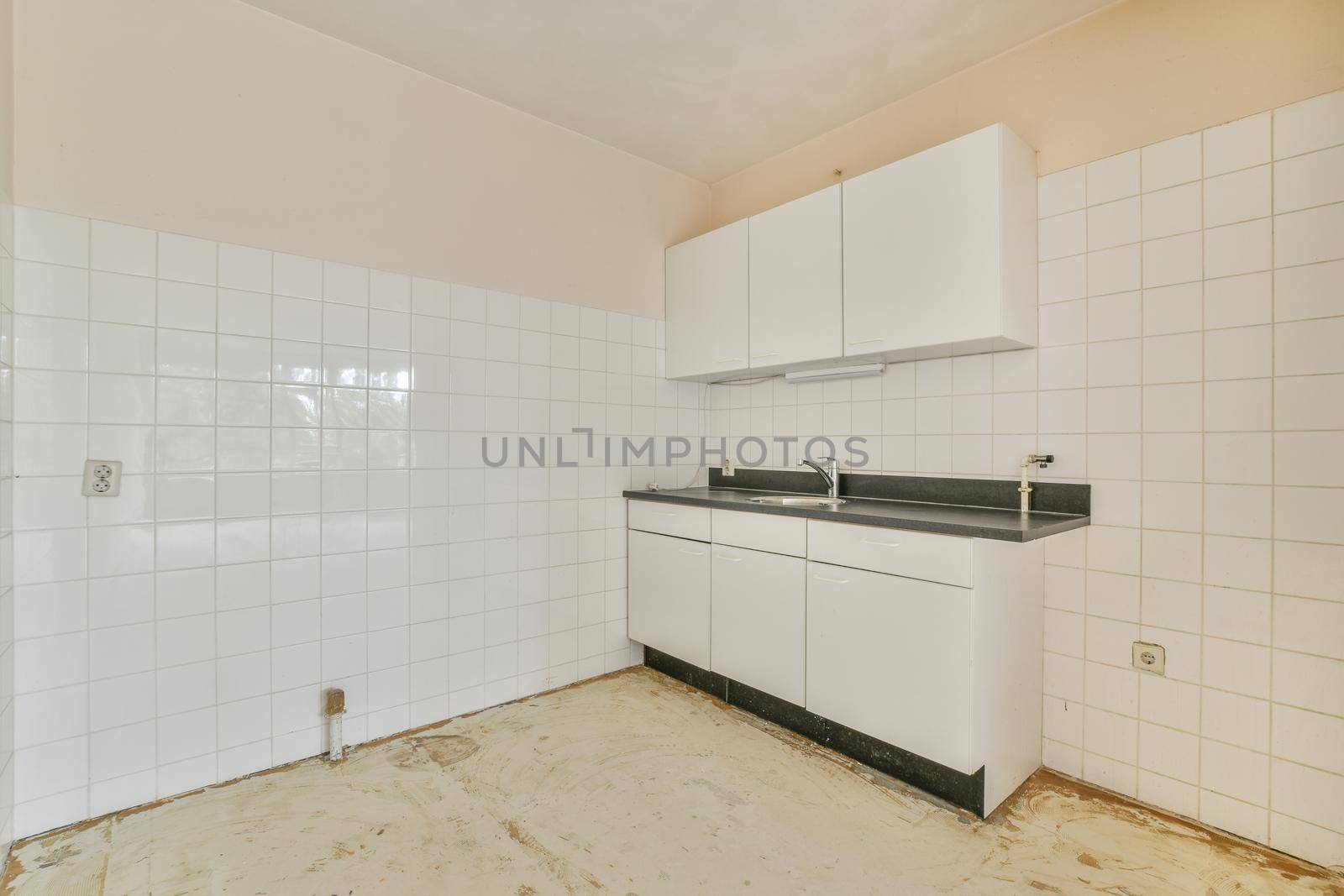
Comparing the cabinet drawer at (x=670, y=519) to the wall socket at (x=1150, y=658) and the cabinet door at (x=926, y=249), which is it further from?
the wall socket at (x=1150, y=658)

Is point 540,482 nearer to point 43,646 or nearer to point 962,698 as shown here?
point 43,646

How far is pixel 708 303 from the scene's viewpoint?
115 inches

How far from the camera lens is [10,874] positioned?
5.03 feet

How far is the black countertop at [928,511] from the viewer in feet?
5.71

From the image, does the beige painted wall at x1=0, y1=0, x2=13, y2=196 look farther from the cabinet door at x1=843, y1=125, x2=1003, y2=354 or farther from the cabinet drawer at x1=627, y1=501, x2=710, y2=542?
the cabinet door at x1=843, y1=125, x2=1003, y2=354

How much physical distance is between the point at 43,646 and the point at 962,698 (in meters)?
2.64

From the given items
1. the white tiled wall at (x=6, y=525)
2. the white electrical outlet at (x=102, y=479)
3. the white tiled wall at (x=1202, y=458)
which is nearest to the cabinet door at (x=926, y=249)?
the white tiled wall at (x=1202, y=458)

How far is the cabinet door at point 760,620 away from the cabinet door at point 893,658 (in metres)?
0.06

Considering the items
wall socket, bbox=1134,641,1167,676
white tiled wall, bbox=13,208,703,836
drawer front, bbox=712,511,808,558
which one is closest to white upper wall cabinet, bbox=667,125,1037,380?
drawer front, bbox=712,511,808,558

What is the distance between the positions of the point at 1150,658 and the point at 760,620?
4.07 ft

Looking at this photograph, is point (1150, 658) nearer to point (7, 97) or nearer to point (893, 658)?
point (893, 658)

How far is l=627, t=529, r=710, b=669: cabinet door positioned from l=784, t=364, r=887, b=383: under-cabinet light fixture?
0.86 m

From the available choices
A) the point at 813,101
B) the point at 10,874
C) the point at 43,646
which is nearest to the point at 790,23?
the point at 813,101

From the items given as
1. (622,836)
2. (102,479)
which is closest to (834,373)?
(622,836)
